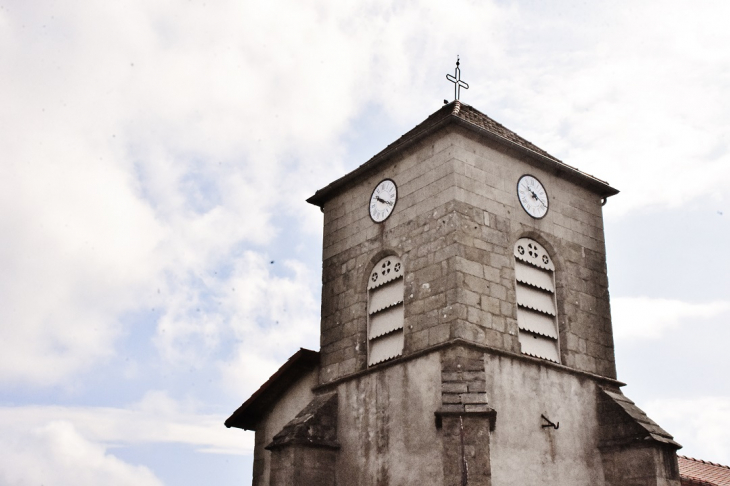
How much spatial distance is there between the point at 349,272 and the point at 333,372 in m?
1.96

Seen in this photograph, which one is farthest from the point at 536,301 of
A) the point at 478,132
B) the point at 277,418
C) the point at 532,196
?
the point at 277,418

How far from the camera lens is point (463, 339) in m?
12.8

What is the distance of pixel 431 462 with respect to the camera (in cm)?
1261

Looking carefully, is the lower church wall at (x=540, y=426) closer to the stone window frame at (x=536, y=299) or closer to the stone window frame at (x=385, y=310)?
the stone window frame at (x=536, y=299)

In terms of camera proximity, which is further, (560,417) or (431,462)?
(560,417)

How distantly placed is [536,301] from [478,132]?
320 cm

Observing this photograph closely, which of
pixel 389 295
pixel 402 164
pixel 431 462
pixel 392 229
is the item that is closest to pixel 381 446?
pixel 431 462

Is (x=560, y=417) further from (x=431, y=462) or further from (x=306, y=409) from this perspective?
(x=306, y=409)

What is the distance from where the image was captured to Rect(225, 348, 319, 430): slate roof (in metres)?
15.7

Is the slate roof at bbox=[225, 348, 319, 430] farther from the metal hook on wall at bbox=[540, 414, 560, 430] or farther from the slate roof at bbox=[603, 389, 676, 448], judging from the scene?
the slate roof at bbox=[603, 389, 676, 448]

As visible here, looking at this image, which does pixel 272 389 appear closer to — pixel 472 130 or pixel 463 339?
pixel 463 339

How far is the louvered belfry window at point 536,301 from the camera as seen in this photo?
14078 mm

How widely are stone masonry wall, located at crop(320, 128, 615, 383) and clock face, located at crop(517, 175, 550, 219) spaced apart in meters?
0.14

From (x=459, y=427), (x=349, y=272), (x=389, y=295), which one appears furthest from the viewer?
(x=349, y=272)
